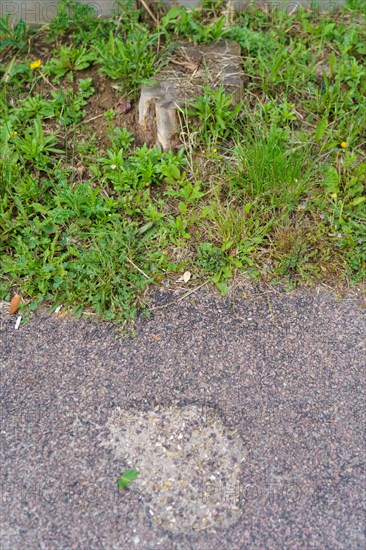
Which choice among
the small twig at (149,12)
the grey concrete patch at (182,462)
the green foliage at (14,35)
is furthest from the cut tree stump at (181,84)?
the grey concrete patch at (182,462)

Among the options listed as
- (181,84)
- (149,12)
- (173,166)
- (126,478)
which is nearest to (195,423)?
(126,478)

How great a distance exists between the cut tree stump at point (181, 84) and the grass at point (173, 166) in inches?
2.8

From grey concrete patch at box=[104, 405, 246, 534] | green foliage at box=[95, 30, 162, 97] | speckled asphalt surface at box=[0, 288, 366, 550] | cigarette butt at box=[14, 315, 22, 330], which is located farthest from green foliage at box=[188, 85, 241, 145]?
grey concrete patch at box=[104, 405, 246, 534]

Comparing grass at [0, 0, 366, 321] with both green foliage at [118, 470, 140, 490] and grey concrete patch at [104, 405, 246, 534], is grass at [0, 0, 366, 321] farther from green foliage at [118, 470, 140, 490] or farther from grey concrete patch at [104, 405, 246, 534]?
green foliage at [118, 470, 140, 490]

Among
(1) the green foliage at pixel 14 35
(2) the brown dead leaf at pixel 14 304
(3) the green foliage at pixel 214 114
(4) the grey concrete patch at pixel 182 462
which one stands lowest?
(4) the grey concrete patch at pixel 182 462

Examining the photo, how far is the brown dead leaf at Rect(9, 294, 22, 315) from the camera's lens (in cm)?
312

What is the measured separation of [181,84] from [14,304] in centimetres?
161

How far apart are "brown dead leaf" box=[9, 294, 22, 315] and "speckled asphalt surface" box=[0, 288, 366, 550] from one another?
4 centimetres

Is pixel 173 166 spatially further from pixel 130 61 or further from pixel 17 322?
pixel 17 322

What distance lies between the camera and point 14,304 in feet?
10.2

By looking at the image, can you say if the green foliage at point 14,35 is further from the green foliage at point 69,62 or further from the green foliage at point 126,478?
the green foliage at point 126,478

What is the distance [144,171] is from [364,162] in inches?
48.5

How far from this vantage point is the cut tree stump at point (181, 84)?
354 centimetres

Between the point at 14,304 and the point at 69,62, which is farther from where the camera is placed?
the point at 69,62
